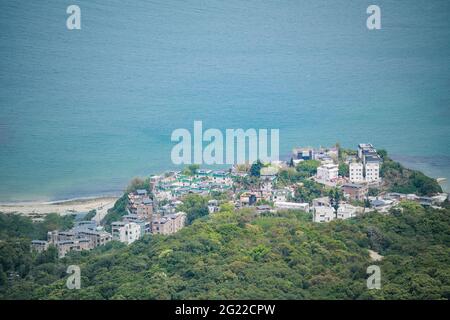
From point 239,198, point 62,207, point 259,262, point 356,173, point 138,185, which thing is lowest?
point 259,262

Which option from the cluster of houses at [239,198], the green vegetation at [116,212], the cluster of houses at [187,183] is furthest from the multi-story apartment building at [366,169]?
the green vegetation at [116,212]

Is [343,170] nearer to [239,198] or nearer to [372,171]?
[372,171]

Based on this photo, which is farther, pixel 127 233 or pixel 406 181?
pixel 406 181

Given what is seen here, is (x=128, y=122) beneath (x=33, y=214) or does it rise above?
above

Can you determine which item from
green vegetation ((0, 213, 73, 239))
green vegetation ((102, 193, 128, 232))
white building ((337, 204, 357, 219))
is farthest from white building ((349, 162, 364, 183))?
green vegetation ((0, 213, 73, 239))

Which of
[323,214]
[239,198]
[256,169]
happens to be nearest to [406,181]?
[323,214]
